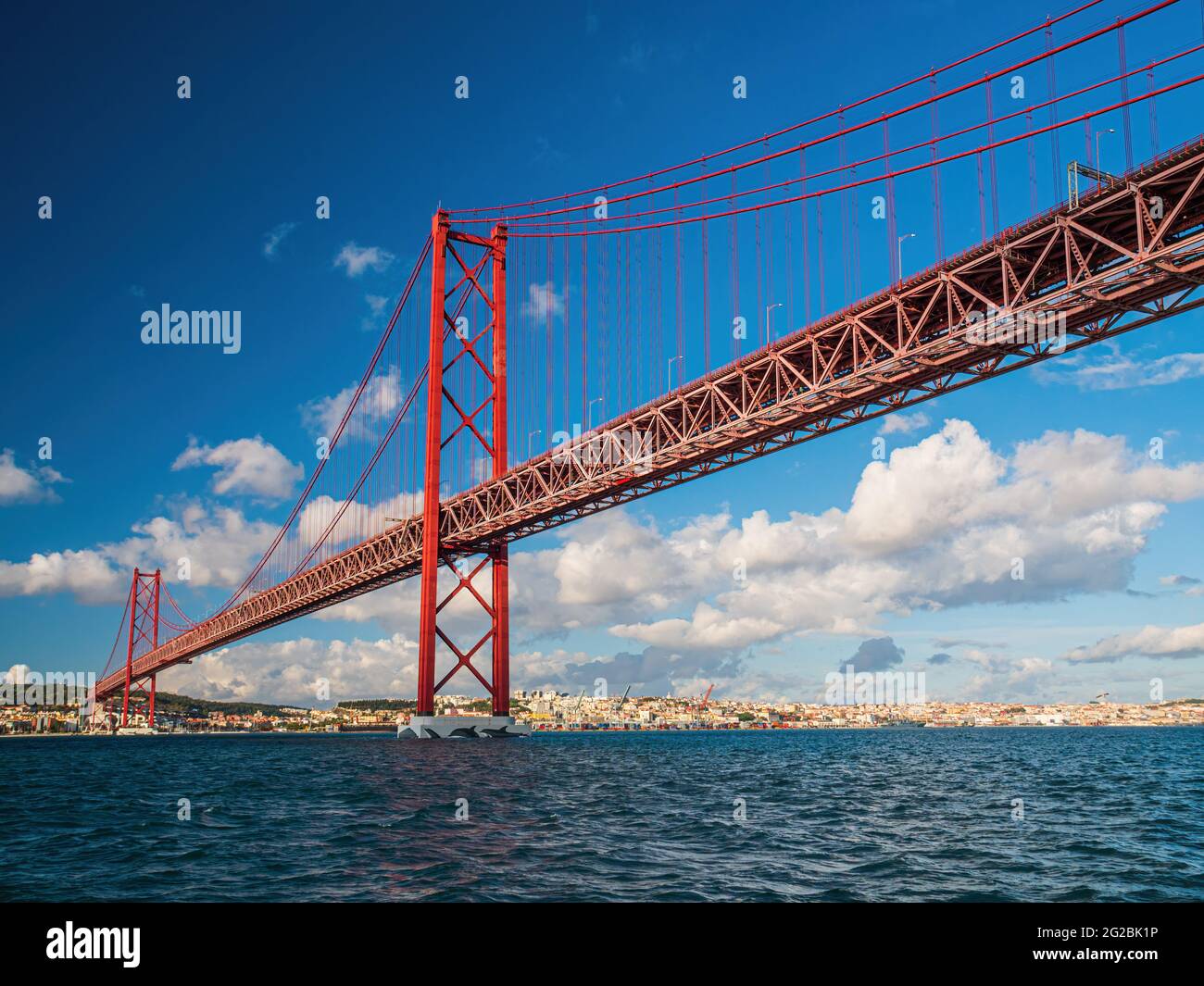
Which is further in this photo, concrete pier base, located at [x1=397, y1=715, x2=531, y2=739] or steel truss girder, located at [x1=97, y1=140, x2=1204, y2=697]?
concrete pier base, located at [x1=397, y1=715, x2=531, y2=739]

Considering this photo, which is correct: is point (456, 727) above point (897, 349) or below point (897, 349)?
below

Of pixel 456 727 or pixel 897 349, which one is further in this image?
pixel 456 727

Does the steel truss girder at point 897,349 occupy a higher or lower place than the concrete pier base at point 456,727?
higher

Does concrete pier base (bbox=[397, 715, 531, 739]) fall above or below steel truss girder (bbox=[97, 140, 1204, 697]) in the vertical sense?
below
